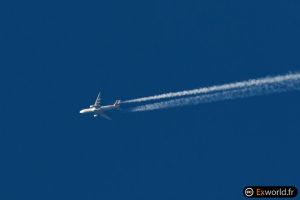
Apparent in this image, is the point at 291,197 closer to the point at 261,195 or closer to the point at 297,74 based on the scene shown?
the point at 261,195

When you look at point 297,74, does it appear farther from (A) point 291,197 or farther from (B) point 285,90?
(A) point 291,197

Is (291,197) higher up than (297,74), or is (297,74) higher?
(297,74)

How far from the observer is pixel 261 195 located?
198875 millimetres

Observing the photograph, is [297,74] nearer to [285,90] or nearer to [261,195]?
[285,90]

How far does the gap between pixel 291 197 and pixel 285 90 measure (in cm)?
1451

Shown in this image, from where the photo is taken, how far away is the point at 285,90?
649ft

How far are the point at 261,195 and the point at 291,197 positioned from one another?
14.0 ft

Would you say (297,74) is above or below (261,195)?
above

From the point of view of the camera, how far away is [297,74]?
200 m

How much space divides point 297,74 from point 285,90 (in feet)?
10.7

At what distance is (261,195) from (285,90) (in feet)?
48.2

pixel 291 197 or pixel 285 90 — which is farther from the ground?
pixel 285 90

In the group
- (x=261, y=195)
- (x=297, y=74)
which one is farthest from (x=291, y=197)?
(x=297, y=74)

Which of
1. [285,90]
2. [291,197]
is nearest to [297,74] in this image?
[285,90]
